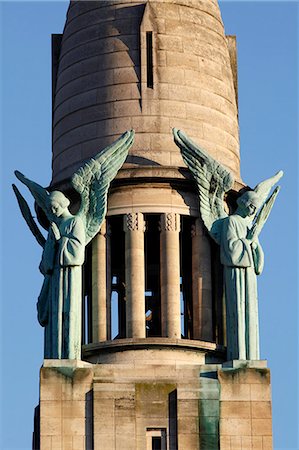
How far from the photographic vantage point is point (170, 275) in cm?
6956

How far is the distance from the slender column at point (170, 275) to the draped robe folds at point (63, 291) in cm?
237

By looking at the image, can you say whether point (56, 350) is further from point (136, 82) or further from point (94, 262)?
point (136, 82)

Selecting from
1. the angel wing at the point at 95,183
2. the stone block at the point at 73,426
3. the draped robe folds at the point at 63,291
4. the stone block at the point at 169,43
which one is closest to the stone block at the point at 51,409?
the stone block at the point at 73,426

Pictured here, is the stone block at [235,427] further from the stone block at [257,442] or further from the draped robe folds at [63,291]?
the draped robe folds at [63,291]

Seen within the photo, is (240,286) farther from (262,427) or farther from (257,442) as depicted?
(257,442)

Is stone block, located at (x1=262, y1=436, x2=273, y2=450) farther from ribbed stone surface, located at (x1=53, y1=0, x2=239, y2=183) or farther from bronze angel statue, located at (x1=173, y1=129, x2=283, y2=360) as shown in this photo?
ribbed stone surface, located at (x1=53, y1=0, x2=239, y2=183)

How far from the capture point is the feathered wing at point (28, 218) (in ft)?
232

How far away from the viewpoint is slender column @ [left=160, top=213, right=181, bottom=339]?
69.0 metres

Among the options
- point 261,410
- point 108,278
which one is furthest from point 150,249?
point 261,410

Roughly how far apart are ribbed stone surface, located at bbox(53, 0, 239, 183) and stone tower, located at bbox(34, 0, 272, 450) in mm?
40

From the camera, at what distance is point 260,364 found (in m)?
67.6

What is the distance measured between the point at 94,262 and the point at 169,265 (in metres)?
2.16

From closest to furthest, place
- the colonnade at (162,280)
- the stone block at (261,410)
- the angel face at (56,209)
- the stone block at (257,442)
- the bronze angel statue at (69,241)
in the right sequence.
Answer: the stone block at (257,442)
the stone block at (261,410)
the bronze angel statue at (69,241)
the colonnade at (162,280)
the angel face at (56,209)

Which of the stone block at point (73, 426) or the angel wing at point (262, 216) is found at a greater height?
the angel wing at point (262, 216)
